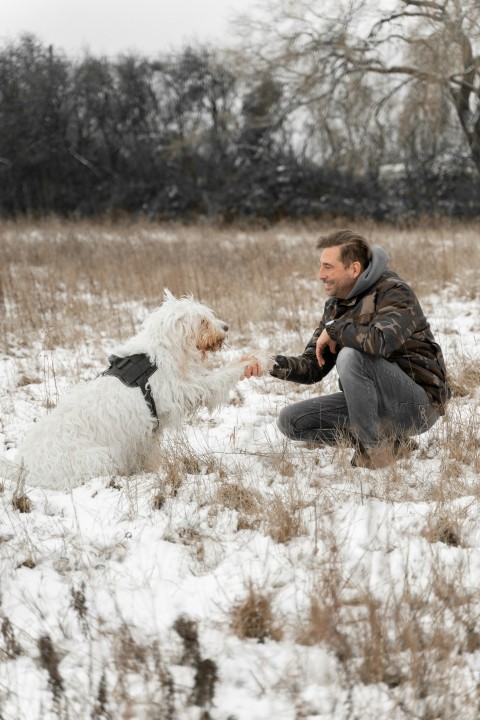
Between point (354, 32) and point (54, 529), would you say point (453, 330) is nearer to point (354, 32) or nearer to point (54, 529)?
point (54, 529)

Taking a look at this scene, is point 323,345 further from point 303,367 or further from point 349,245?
point 349,245

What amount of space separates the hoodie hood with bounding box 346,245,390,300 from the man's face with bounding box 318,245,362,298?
0.05 meters

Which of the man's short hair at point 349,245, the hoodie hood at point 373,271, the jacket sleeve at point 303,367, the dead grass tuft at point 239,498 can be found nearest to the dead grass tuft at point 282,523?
the dead grass tuft at point 239,498

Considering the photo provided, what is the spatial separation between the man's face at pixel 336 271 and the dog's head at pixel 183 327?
2.60 ft

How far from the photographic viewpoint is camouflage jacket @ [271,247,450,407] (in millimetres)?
3707

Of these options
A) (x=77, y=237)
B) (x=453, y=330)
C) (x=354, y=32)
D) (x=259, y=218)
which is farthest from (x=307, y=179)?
(x=453, y=330)

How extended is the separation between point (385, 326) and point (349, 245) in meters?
0.61

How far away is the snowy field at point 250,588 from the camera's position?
2236 millimetres

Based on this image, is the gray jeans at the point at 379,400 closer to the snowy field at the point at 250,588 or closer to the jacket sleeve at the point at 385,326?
the jacket sleeve at the point at 385,326

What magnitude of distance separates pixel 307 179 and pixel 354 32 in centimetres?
582

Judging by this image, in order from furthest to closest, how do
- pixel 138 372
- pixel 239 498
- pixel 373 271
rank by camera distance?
pixel 138 372
pixel 373 271
pixel 239 498

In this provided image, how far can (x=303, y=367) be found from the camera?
4.28 metres

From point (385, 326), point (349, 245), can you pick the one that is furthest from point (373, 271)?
point (385, 326)

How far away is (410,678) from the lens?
2.22 m
